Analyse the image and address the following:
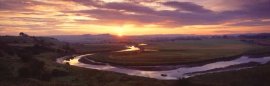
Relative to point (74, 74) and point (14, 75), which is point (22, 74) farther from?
point (74, 74)

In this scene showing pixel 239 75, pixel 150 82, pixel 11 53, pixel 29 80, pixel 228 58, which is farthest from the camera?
pixel 228 58

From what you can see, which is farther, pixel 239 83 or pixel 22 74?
pixel 22 74

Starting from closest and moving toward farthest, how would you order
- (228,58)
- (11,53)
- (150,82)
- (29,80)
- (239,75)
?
(29,80) < (150,82) < (239,75) < (11,53) < (228,58)

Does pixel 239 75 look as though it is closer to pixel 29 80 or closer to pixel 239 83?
pixel 239 83

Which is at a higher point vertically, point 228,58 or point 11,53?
point 11,53

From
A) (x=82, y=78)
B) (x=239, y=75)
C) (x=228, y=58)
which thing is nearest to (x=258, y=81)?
(x=239, y=75)

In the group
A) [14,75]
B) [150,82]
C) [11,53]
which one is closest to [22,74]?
[14,75]

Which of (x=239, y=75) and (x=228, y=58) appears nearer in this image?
(x=239, y=75)

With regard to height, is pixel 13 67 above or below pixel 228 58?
above

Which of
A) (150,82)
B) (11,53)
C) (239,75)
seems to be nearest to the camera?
(150,82)
